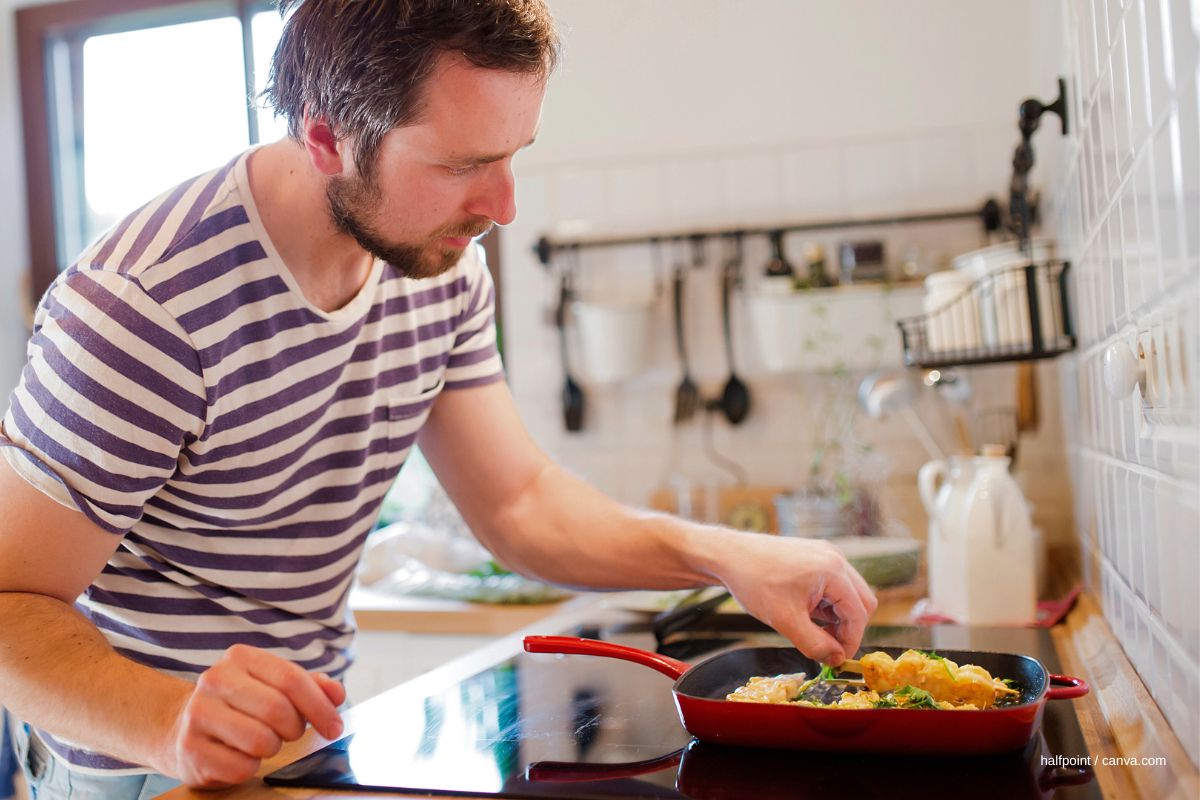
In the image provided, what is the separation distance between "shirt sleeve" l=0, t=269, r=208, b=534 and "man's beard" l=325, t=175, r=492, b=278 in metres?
0.17

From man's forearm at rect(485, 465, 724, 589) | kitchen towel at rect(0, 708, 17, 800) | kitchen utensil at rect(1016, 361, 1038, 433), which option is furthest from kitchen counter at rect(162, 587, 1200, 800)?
kitchen towel at rect(0, 708, 17, 800)

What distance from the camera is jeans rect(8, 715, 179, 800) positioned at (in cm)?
97

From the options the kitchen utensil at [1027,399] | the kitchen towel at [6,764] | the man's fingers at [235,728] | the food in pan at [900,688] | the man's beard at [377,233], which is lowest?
the kitchen towel at [6,764]

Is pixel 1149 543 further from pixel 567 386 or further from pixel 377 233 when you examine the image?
pixel 567 386

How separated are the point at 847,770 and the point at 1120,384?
319 mm

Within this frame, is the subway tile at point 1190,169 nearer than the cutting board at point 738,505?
Yes

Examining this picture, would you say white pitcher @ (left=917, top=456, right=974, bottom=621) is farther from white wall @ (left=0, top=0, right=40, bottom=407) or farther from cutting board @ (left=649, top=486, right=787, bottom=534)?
white wall @ (left=0, top=0, right=40, bottom=407)

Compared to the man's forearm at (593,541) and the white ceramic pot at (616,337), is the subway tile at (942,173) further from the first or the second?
the man's forearm at (593,541)

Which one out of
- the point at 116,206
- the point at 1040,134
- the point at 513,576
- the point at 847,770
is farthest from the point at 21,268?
the point at 847,770

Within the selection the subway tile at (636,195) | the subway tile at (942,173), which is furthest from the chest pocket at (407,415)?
the subway tile at (942,173)

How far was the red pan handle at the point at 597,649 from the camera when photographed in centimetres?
86

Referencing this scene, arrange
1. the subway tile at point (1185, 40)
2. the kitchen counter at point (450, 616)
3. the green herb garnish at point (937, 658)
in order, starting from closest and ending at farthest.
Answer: the subway tile at point (1185, 40) < the green herb garnish at point (937, 658) < the kitchen counter at point (450, 616)

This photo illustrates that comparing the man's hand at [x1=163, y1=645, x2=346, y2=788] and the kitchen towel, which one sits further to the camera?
the kitchen towel

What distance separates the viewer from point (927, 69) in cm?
199
